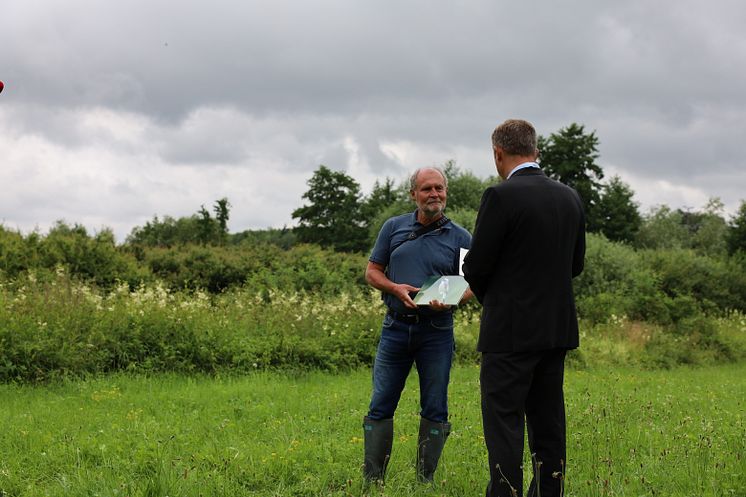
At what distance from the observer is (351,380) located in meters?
10.2

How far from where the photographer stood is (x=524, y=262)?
3793mm

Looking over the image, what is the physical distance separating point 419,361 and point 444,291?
0.62 metres

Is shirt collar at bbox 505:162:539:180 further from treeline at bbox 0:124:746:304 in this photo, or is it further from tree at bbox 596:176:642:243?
tree at bbox 596:176:642:243

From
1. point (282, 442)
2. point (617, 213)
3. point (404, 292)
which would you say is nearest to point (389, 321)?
point (404, 292)

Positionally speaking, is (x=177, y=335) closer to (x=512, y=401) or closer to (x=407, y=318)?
(x=407, y=318)

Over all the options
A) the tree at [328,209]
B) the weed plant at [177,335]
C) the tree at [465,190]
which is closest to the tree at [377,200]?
the tree at [328,209]

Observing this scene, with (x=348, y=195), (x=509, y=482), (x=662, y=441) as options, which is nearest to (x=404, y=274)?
(x=509, y=482)

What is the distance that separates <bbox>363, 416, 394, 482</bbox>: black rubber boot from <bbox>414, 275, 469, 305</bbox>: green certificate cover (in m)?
0.97

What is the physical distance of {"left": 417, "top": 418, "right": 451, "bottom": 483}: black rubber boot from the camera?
4918 millimetres

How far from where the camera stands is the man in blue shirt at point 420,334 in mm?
4844

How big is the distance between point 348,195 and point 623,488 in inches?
2185

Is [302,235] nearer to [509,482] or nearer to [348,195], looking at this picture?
[348,195]

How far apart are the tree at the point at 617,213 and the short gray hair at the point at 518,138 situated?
5050cm

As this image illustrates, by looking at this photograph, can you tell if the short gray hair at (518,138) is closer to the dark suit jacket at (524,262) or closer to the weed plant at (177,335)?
the dark suit jacket at (524,262)
